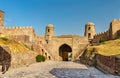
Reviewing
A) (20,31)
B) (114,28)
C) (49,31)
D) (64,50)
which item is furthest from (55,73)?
(49,31)

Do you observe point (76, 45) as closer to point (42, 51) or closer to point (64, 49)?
point (64, 49)

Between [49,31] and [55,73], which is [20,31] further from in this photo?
[55,73]

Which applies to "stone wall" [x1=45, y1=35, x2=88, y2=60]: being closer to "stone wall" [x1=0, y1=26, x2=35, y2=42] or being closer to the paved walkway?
"stone wall" [x1=0, y1=26, x2=35, y2=42]

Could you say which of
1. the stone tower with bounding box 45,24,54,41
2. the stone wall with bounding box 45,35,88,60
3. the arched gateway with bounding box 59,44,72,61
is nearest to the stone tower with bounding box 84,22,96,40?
the stone wall with bounding box 45,35,88,60

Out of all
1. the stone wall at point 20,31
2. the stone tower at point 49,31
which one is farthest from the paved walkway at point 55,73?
the stone tower at point 49,31

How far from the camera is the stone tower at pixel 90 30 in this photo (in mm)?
46272

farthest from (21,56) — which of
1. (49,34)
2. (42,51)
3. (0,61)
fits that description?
(49,34)

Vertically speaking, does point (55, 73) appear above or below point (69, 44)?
below

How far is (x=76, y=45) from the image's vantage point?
41.6 metres

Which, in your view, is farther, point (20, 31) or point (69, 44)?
point (69, 44)

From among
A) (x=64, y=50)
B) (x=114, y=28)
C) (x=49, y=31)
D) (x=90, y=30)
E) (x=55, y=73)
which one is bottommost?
(x=55, y=73)

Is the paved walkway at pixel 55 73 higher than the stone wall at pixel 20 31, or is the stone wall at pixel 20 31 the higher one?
the stone wall at pixel 20 31

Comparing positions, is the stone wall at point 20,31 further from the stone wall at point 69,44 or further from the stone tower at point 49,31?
the stone tower at point 49,31

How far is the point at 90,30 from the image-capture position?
46688 mm
